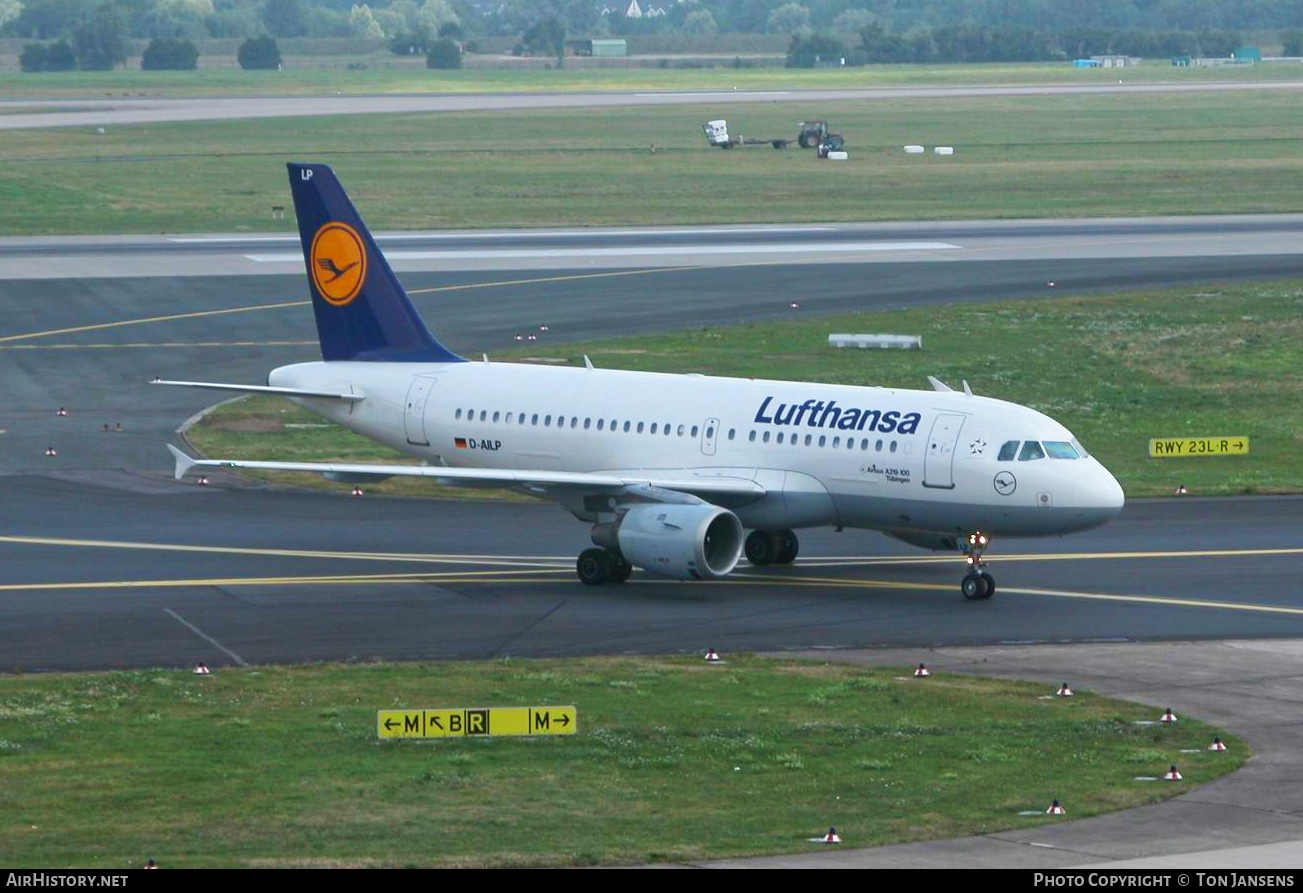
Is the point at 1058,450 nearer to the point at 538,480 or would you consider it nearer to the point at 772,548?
the point at 772,548

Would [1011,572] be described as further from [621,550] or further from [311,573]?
[311,573]

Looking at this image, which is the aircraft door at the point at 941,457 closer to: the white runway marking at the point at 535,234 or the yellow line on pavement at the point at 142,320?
the yellow line on pavement at the point at 142,320

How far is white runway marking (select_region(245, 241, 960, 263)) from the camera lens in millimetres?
97938

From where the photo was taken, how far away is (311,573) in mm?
42781

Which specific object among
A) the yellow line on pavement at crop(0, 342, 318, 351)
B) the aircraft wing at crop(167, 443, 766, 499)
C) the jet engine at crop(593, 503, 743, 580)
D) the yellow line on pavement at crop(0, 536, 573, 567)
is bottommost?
the yellow line on pavement at crop(0, 342, 318, 351)

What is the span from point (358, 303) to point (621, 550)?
1111cm

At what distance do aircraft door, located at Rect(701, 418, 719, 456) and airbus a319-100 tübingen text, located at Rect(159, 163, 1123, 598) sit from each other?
0.15ft

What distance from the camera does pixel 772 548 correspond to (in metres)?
44.0

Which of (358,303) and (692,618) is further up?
(358,303)

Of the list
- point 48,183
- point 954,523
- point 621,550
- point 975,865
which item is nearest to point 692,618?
point 621,550

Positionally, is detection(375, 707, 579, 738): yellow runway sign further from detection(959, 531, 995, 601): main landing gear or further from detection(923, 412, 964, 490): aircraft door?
detection(959, 531, 995, 601): main landing gear

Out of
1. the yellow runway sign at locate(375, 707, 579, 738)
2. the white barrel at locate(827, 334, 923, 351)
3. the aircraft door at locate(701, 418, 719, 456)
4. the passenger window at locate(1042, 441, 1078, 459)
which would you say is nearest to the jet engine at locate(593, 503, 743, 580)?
the aircraft door at locate(701, 418, 719, 456)

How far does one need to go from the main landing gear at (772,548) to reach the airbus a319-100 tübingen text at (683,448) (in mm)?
39

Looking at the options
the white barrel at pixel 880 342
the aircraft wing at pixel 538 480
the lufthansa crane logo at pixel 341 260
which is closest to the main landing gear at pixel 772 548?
the aircraft wing at pixel 538 480
